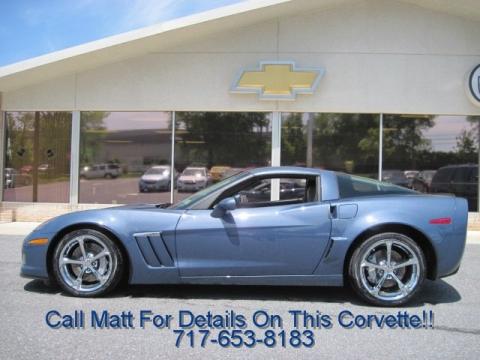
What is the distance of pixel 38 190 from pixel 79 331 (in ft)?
28.6

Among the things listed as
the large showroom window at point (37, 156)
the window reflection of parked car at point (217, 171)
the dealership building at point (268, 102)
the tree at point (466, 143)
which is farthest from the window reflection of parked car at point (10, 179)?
the tree at point (466, 143)

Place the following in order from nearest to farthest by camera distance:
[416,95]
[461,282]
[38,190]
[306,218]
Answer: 1. [306,218]
2. [461,282]
3. [416,95]
4. [38,190]

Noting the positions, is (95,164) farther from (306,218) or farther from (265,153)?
(306,218)

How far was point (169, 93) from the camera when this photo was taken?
433 inches

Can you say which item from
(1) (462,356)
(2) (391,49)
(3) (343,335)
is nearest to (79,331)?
(3) (343,335)

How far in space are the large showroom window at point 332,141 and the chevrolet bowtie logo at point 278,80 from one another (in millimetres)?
582

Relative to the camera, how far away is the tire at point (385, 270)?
4281 mm

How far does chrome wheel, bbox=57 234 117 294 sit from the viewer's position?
14.4 feet

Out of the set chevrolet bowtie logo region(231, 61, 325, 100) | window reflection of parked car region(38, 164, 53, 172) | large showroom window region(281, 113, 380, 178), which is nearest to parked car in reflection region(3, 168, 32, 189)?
window reflection of parked car region(38, 164, 53, 172)

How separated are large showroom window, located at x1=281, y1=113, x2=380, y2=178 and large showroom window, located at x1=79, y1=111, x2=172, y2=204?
2.94 meters

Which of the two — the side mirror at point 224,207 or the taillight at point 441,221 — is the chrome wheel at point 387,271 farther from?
the side mirror at point 224,207

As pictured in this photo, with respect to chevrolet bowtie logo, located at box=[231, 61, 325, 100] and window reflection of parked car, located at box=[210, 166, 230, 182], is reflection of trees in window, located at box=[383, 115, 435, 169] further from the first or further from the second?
window reflection of parked car, located at box=[210, 166, 230, 182]

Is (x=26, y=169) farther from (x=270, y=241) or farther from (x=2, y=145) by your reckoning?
(x=270, y=241)

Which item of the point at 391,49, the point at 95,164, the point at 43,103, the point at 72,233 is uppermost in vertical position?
the point at 391,49
